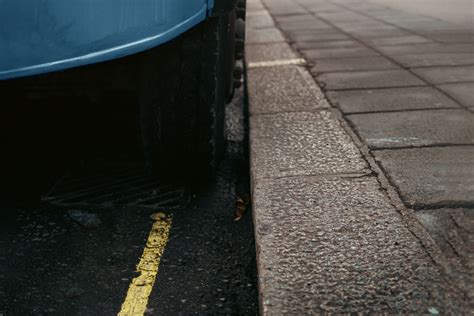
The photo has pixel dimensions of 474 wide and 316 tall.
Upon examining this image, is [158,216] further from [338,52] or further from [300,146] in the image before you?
[338,52]

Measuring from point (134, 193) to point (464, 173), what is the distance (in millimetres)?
1231

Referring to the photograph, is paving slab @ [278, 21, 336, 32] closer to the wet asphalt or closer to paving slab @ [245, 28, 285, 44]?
paving slab @ [245, 28, 285, 44]

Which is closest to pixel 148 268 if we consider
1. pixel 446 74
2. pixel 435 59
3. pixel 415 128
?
pixel 415 128

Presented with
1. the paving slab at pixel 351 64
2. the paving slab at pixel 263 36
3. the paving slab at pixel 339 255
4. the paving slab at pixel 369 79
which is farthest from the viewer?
the paving slab at pixel 263 36

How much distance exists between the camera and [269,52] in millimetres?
5094

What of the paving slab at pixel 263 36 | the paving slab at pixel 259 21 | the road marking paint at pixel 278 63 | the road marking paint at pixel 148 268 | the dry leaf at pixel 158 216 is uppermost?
the road marking paint at pixel 278 63

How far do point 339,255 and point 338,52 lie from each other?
3.64 m

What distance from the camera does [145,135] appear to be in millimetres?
2160

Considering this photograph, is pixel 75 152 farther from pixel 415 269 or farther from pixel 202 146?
pixel 415 269

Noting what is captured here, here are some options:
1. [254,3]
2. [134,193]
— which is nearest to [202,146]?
[134,193]

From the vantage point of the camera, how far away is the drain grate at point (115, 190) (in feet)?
7.38

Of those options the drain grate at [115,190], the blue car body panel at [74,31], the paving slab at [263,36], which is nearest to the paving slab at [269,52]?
the paving slab at [263,36]

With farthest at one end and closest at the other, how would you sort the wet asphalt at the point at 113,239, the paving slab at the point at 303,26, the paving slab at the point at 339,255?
the paving slab at the point at 303,26
the wet asphalt at the point at 113,239
the paving slab at the point at 339,255

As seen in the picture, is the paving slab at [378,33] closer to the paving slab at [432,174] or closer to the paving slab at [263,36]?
the paving slab at [263,36]
